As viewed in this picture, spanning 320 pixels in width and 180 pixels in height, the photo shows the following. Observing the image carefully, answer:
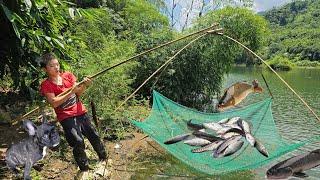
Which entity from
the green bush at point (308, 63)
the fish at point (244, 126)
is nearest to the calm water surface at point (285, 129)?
the fish at point (244, 126)

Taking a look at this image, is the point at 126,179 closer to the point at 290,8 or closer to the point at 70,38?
the point at 70,38

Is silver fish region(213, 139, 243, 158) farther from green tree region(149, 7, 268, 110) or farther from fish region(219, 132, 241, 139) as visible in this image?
green tree region(149, 7, 268, 110)

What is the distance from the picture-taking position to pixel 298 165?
14.8ft

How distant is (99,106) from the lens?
9.32m

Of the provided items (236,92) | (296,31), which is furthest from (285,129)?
(296,31)

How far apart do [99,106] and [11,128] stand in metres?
2.27

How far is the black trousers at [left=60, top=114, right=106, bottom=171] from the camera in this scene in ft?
15.7

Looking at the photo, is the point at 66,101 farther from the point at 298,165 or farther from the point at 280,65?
the point at 280,65

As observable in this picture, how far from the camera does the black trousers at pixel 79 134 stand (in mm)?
4793

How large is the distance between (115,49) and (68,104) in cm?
Answer: 611

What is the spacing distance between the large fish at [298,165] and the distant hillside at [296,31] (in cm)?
7005

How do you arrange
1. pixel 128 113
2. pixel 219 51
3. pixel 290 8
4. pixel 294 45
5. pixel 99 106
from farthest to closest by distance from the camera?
pixel 290 8 < pixel 294 45 < pixel 219 51 < pixel 128 113 < pixel 99 106

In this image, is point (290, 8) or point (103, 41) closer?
point (103, 41)

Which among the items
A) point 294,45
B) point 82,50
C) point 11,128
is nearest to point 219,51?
point 82,50
